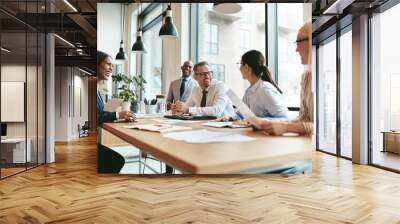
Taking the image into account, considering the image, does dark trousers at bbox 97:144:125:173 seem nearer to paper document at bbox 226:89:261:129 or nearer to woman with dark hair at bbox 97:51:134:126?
woman with dark hair at bbox 97:51:134:126

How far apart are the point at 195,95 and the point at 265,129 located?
1243 mm

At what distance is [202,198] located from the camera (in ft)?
12.9

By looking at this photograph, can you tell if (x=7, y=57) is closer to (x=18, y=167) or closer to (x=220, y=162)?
(x=18, y=167)

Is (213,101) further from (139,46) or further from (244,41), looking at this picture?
(139,46)

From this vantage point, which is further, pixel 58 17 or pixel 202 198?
pixel 58 17

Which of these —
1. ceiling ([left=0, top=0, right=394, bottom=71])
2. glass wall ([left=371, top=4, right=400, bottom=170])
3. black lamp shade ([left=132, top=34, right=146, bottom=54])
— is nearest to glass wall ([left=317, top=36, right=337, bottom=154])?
ceiling ([left=0, top=0, right=394, bottom=71])

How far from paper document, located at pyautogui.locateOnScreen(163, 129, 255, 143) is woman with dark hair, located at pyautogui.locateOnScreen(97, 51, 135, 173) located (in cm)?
136

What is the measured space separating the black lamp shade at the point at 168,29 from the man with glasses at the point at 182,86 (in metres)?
0.33

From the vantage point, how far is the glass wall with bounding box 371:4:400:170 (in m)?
5.67

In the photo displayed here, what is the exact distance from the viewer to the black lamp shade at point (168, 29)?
3799 mm

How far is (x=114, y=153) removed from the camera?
4.20 metres

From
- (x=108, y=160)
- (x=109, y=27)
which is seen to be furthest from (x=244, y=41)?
(x=108, y=160)

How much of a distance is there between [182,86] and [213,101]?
393 millimetres

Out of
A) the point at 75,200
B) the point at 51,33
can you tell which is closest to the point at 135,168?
the point at 75,200
